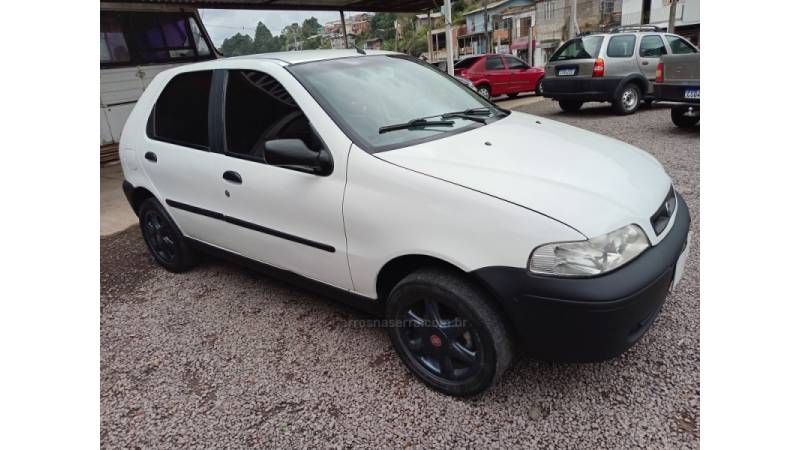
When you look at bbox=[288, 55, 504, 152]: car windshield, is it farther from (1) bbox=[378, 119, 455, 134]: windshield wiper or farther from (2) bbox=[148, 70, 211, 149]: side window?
(2) bbox=[148, 70, 211, 149]: side window

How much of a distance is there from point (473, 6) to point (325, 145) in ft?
167

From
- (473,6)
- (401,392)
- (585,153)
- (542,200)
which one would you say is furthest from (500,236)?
(473,6)

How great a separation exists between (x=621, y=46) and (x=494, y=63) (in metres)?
4.71

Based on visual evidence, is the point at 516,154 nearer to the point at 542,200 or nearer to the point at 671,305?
the point at 542,200

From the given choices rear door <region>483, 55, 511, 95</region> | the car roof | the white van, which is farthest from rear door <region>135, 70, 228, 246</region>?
rear door <region>483, 55, 511, 95</region>

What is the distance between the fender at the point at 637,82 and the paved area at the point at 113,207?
8.47 meters

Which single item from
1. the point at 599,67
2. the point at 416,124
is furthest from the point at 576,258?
the point at 599,67

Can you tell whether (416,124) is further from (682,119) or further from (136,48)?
(136,48)

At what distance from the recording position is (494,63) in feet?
44.4

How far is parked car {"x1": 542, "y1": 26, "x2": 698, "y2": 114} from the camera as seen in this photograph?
9.12 m

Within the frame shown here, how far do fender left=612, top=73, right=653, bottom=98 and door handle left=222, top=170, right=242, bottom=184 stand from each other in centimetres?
839

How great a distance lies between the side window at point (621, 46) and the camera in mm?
9203

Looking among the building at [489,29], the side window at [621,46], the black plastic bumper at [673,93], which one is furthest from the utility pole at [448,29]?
the building at [489,29]

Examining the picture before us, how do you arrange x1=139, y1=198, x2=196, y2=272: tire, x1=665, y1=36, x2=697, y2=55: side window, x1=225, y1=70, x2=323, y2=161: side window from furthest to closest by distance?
x1=665, y1=36, x2=697, y2=55: side window → x1=139, y1=198, x2=196, y2=272: tire → x1=225, y1=70, x2=323, y2=161: side window
